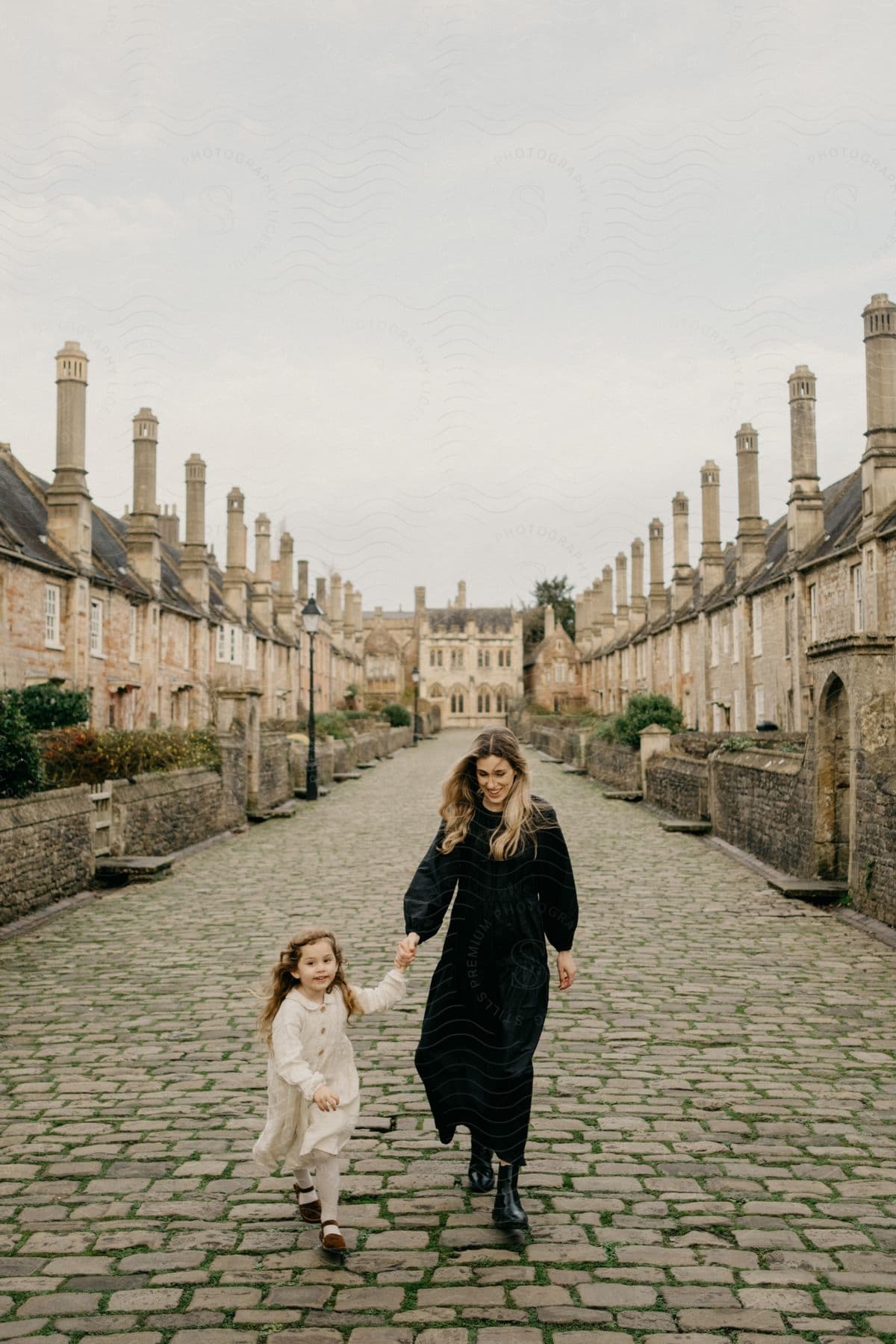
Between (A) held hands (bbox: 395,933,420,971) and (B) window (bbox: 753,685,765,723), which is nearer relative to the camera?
(A) held hands (bbox: 395,933,420,971)

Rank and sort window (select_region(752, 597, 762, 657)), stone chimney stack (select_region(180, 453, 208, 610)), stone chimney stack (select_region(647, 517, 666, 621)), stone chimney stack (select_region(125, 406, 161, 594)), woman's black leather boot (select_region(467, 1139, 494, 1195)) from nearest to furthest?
woman's black leather boot (select_region(467, 1139, 494, 1195))
stone chimney stack (select_region(125, 406, 161, 594))
window (select_region(752, 597, 762, 657))
stone chimney stack (select_region(180, 453, 208, 610))
stone chimney stack (select_region(647, 517, 666, 621))

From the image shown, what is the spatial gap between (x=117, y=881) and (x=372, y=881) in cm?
317

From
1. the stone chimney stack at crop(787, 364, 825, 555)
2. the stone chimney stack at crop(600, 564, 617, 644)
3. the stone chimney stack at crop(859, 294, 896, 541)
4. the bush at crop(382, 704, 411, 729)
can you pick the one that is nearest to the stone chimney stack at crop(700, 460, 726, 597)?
the stone chimney stack at crop(787, 364, 825, 555)

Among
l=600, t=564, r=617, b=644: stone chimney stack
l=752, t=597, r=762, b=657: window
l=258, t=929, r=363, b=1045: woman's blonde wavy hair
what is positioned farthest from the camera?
l=600, t=564, r=617, b=644: stone chimney stack

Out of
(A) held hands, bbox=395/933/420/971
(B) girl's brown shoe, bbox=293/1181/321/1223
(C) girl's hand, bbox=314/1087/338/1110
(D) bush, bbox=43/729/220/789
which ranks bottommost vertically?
(B) girl's brown shoe, bbox=293/1181/321/1223

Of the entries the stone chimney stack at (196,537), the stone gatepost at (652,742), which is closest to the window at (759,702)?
the stone gatepost at (652,742)

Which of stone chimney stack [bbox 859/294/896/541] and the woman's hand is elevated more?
stone chimney stack [bbox 859/294/896/541]

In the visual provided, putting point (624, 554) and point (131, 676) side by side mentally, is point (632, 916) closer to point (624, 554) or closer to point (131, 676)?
point (131, 676)

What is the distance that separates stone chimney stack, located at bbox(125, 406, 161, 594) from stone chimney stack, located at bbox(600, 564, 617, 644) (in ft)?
142

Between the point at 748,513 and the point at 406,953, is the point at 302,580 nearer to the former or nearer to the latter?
the point at 748,513

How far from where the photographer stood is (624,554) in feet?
243

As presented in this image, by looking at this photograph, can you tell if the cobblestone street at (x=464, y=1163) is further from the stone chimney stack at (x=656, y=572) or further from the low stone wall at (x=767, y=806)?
the stone chimney stack at (x=656, y=572)

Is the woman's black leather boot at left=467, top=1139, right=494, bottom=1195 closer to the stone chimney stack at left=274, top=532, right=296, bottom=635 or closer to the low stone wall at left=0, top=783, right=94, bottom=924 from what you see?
the low stone wall at left=0, top=783, right=94, bottom=924

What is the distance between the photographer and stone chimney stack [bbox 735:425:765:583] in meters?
38.3
